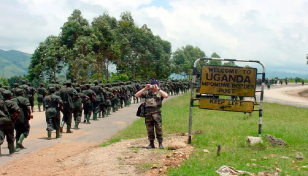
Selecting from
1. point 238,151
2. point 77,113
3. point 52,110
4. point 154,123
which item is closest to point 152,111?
point 154,123

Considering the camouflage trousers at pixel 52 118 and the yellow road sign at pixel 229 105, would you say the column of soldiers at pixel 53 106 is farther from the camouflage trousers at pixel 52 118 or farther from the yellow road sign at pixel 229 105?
the yellow road sign at pixel 229 105

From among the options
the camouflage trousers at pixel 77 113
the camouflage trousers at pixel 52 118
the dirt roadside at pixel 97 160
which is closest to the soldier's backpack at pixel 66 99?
the camouflage trousers at pixel 77 113

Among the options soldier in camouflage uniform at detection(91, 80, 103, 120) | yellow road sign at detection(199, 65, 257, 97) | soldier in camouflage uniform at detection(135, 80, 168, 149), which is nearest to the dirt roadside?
soldier in camouflage uniform at detection(135, 80, 168, 149)

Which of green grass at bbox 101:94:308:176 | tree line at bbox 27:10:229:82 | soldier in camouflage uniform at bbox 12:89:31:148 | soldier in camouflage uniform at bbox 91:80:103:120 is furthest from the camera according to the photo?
tree line at bbox 27:10:229:82

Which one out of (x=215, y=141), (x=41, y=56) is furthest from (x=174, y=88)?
(x=215, y=141)

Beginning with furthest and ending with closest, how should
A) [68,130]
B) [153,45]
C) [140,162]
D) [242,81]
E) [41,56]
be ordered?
[153,45] < [41,56] < [68,130] < [242,81] < [140,162]

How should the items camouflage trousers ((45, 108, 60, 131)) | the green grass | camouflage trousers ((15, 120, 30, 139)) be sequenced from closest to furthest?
the green grass < camouflage trousers ((15, 120, 30, 139)) < camouflage trousers ((45, 108, 60, 131))

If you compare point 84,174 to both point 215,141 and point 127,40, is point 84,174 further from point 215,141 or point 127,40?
point 127,40

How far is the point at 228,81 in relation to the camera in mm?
8961

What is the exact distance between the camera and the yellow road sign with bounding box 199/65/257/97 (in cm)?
895

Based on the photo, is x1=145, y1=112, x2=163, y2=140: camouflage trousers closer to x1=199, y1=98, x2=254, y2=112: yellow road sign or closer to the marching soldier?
x1=199, y1=98, x2=254, y2=112: yellow road sign

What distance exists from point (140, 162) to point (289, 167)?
277 centimetres

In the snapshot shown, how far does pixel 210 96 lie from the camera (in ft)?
29.8

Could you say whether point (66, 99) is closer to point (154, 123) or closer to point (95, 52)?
point (154, 123)
